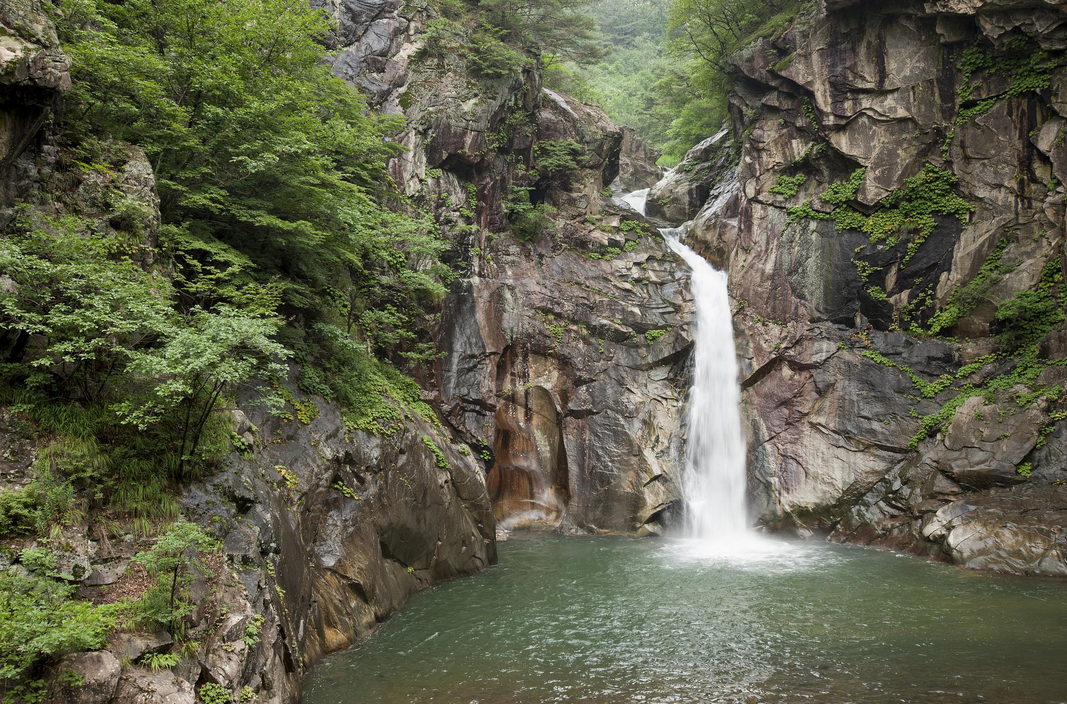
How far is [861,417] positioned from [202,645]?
1641cm

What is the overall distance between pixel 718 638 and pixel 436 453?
6229 mm

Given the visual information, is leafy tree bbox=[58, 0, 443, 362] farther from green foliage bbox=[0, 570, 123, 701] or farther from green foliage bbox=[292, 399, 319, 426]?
green foliage bbox=[0, 570, 123, 701]

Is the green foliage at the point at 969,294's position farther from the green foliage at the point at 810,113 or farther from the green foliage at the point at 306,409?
the green foliage at the point at 306,409

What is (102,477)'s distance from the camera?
596cm

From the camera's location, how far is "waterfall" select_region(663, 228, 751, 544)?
17094 millimetres

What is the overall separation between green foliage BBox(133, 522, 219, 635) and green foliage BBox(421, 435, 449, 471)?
21.2 ft

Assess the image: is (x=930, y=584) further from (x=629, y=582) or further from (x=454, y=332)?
(x=454, y=332)

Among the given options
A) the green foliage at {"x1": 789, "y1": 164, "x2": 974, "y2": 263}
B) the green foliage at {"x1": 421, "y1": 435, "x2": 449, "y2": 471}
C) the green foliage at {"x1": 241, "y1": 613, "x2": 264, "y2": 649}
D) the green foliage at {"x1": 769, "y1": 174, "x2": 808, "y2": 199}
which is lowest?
the green foliage at {"x1": 241, "y1": 613, "x2": 264, "y2": 649}

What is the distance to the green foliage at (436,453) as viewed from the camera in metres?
12.3

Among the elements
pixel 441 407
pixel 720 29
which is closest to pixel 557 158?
pixel 720 29

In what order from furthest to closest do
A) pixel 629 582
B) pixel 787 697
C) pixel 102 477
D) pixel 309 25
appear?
pixel 629 582, pixel 309 25, pixel 787 697, pixel 102 477

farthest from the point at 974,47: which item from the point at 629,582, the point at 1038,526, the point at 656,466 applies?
the point at 629,582

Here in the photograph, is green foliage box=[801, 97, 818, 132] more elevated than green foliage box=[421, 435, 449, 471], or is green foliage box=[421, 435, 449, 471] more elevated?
green foliage box=[801, 97, 818, 132]

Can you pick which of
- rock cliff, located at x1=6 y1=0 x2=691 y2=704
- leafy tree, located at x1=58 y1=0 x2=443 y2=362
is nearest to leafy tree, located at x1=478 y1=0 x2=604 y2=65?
rock cliff, located at x1=6 y1=0 x2=691 y2=704
